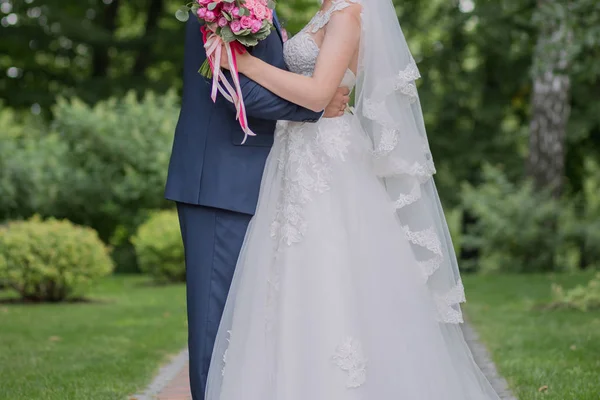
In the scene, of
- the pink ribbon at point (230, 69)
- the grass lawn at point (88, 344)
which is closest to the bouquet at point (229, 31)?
the pink ribbon at point (230, 69)

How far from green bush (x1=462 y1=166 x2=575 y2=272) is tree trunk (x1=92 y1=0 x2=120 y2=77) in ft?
37.7

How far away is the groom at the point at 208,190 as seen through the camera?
4125 millimetres

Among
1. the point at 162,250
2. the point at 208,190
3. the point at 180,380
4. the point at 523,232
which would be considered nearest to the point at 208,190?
the point at 208,190

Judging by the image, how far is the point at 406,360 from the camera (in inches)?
157

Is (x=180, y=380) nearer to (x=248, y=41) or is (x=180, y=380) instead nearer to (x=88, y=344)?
(x=88, y=344)

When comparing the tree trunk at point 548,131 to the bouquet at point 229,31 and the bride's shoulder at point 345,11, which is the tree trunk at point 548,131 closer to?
the bride's shoulder at point 345,11

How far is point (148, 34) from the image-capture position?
23516mm

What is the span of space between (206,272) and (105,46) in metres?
19.6

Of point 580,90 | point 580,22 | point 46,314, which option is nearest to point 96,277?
point 46,314

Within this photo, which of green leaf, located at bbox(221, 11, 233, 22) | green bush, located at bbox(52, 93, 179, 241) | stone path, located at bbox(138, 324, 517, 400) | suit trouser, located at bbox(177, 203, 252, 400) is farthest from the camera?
green bush, located at bbox(52, 93, 179, 241)

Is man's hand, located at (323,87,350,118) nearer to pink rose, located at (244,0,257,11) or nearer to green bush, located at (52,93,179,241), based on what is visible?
pink rose, located at (244,0,257,11)

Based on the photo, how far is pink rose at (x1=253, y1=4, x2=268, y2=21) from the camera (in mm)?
3785

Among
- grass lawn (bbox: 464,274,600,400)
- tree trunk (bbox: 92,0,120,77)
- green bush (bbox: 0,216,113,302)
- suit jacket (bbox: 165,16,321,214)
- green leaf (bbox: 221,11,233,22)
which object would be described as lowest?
grass lawn (bbox: 464,274,600,400)

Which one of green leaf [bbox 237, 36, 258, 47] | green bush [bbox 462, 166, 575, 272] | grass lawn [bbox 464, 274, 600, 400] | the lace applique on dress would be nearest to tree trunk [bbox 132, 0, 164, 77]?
green bush [bbox 462, 166, 575, 272]
